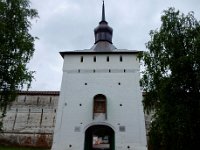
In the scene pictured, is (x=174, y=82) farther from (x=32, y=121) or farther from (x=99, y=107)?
(x=32, y=121)

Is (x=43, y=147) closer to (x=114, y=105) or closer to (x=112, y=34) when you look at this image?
(x=114, y=105)

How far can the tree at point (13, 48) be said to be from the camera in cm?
845

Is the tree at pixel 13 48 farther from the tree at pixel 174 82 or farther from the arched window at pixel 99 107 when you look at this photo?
the arched window at pixel 99 107

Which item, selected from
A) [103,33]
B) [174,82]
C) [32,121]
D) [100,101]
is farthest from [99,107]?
[174,82]

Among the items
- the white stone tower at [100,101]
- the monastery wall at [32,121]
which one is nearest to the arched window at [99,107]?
the white stone tower at [100,101]

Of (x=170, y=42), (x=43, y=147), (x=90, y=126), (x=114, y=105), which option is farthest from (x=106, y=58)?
(x=170, y=42)

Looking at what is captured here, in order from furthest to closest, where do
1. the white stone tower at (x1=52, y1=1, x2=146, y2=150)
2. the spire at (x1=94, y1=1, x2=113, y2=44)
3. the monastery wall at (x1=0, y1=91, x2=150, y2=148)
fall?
the spire at (x1=94, y1=1, x2=113, y2=44)
the monastery wall at (x1=0, y1=91, x2=150, y2=148)
the white stone tower at (x1=52, y1=1, x2=146, y2=150)

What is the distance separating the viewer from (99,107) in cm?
1709

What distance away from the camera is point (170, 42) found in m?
9.42

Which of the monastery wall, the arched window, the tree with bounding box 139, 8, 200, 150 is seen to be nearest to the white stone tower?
the arched window

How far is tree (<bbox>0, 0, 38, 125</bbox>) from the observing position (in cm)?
845

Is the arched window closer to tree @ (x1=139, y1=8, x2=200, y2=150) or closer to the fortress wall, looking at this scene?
the fortress wall

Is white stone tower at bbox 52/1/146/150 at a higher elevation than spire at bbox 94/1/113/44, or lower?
lower

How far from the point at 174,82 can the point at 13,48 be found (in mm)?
5749
